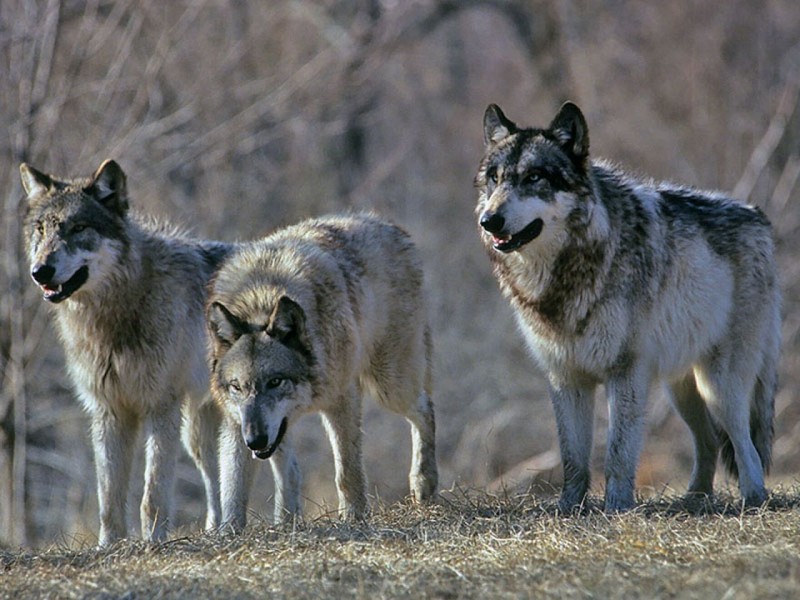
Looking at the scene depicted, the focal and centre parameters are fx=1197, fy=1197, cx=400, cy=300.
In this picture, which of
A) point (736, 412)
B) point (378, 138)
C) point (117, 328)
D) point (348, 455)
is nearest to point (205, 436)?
point (117, 328)

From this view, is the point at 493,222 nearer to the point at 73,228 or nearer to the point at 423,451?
the point at 423,451

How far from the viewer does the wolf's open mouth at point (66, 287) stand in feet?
26.4

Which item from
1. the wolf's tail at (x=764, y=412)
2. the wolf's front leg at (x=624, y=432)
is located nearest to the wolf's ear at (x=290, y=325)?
the wolf's front leg at (x=624, y=432)

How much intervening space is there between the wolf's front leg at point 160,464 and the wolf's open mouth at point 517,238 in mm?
2660

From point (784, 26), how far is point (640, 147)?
4.04m

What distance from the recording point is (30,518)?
13.7 m

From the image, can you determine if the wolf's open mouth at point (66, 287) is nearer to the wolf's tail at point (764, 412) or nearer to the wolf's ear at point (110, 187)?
the wolf's ear at point (110, 187)

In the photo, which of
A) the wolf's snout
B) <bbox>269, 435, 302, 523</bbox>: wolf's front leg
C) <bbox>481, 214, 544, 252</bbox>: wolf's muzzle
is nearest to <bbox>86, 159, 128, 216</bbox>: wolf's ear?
<bbox>269, 435, 302, 523</bbox>: wolf's front leg

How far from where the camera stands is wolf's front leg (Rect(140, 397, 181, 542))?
820cm

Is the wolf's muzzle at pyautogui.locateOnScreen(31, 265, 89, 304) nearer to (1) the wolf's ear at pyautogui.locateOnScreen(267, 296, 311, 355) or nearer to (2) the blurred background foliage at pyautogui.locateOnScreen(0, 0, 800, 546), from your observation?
(1) the wolf's ear at pyautogui.locateOnScreen(267, 296, 311, 355)

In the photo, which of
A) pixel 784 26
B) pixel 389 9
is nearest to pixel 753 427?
pixel 389 9

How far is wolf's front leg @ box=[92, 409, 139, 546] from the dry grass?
2.67 feet

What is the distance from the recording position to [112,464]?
8.34m

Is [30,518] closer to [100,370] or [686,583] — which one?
[100,370]
